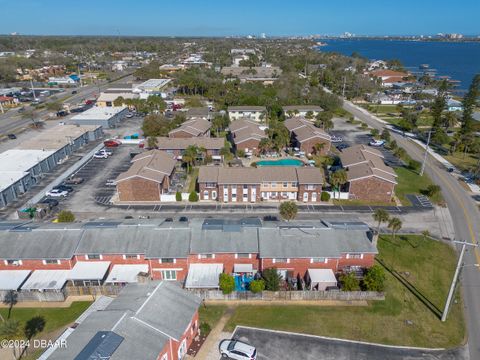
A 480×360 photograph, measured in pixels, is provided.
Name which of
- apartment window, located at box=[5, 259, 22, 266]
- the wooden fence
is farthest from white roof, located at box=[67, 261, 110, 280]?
the wooden fence

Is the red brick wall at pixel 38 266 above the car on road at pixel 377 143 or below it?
above

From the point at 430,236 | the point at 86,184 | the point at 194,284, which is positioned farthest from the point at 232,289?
the point at 86,184

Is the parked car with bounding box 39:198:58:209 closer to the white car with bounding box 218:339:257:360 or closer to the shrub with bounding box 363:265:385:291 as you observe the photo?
the white car with bounding box 218:339:257:360

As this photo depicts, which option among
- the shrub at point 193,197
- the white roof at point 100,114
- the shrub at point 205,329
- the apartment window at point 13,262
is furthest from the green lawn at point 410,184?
the white roof at point 100,114

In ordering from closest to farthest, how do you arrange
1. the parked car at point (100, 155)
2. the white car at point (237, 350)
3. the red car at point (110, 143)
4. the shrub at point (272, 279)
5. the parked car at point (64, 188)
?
1. the white car at point (237, 350)
2. the shrub at point (272, 279)
3. the parked car at point (64, 188)
4. the parked car at point (100, 155)
5. the red car at point (110, 143)

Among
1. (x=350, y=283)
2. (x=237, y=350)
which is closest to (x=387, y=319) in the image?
(x=350, y=283)

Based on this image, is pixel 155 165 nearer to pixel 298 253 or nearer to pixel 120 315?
pixel 298 253

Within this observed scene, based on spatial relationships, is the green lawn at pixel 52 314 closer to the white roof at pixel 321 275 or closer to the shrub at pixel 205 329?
the shrub at pixel 205 329
